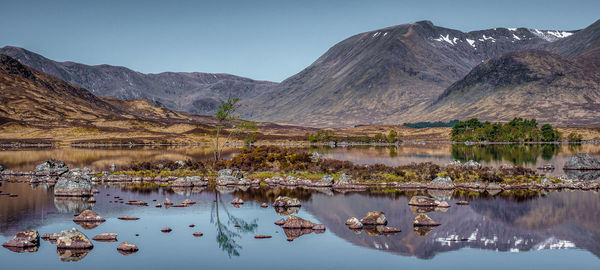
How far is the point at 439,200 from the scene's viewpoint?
1759 inches

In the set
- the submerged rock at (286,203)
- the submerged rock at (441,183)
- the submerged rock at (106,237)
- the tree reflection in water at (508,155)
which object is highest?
the tree reflection in water at (508,155)

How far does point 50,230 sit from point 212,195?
17.3 metres

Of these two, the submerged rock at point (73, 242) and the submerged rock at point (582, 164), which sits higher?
→ the submerged rock at point (582, 164)

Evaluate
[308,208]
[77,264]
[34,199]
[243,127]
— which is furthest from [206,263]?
[243,127]

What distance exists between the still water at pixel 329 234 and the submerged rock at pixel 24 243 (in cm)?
51

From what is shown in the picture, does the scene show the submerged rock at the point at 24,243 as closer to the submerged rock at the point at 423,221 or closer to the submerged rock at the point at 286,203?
the submerged rock at the point at 286,203

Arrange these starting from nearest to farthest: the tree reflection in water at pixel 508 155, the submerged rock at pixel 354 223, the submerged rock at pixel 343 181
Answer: the submerged rock at pixel 354 223 → the submerged rock at pixel 343 181 → the tree reflection in water at pixel 508 155

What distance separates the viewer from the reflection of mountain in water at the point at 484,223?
30.2 m

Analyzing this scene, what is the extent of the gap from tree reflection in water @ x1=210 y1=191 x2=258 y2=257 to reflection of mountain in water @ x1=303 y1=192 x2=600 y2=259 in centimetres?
524

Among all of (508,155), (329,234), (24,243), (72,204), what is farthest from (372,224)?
(508,155)

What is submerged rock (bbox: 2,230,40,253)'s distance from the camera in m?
28.1

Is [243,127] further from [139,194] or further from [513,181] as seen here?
[513,181]

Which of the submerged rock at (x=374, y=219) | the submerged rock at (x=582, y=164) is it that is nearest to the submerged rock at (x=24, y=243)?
the submerged rock at (x=374, y=219)

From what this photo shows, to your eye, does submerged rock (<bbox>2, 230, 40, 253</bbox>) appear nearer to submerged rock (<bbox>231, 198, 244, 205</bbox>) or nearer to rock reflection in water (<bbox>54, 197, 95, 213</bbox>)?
rock reflection in water (<bbox>54, 197, 95, 213</bbox>)
